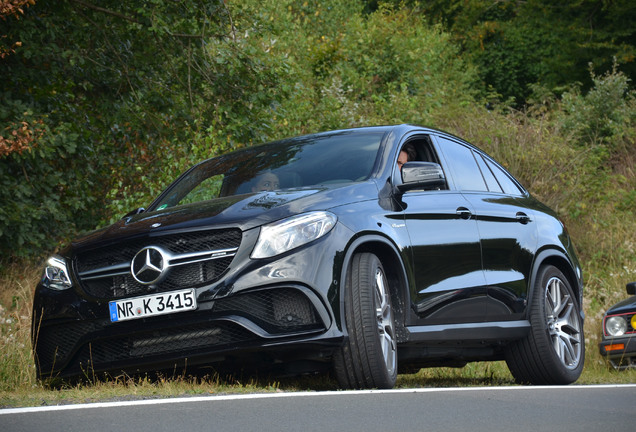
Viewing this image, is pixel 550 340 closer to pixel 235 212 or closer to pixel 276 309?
pixel 276 309

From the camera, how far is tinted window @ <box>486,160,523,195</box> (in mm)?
8805

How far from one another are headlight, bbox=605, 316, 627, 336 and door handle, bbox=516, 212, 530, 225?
2.57 meters

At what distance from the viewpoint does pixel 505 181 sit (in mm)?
8961

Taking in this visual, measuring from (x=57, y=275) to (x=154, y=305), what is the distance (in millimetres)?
909

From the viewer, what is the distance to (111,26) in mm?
13773

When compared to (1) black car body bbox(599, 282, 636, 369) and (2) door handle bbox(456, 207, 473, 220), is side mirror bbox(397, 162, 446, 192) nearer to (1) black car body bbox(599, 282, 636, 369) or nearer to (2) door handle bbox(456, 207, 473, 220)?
(2) door handle bbox(456, 207, 473, 220)

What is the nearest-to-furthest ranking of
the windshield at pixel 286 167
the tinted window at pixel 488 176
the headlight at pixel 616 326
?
the windshield at pixel 286 167 → the tinted window at pixel 488 176 → the headlight at pixel 616 326

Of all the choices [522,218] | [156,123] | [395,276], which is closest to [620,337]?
[522,218]

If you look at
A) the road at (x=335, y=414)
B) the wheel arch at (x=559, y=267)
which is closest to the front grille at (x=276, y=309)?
the road at (x=335, y=414)

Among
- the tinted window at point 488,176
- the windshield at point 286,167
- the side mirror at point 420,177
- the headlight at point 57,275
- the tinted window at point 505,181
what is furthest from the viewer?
the tinted window at point 505,181

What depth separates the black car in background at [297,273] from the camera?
18.7ft

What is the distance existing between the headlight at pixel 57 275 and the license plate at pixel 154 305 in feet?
1.63

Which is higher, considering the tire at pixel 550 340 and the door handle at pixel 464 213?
the door handle at pixel 464 213

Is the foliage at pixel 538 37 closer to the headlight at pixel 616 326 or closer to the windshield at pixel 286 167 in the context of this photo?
the headlight at pixel 616 326
